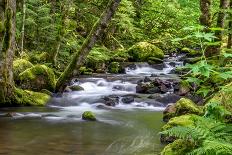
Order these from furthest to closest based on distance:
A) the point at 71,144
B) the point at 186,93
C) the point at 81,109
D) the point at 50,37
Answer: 1. the point at 50,37
2. the point at 186,93
3. the point at 81,109
4. the point at 71,144

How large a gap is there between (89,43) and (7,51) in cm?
261

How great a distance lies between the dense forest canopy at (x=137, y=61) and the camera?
3.85 m

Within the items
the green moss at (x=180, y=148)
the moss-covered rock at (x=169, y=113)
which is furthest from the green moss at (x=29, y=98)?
the green moss at (x=180, y=148)

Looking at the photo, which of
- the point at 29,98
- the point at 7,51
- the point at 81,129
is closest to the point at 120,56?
the point at 29,98

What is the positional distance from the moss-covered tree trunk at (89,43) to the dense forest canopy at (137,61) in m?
0.03

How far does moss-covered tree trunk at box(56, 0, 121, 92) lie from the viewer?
1168 centimetres

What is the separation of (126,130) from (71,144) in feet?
6.58

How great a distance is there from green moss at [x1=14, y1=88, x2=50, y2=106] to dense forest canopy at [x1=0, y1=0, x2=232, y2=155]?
0.10 ft

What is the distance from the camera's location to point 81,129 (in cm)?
847

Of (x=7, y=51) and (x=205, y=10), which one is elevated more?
(x=205, y=10)

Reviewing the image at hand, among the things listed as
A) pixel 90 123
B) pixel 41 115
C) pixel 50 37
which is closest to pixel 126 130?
pixel 90 123

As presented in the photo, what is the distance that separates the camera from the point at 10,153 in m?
6.34

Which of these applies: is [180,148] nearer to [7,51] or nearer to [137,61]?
[7,51]

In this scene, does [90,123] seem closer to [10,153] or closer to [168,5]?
[10,153]
